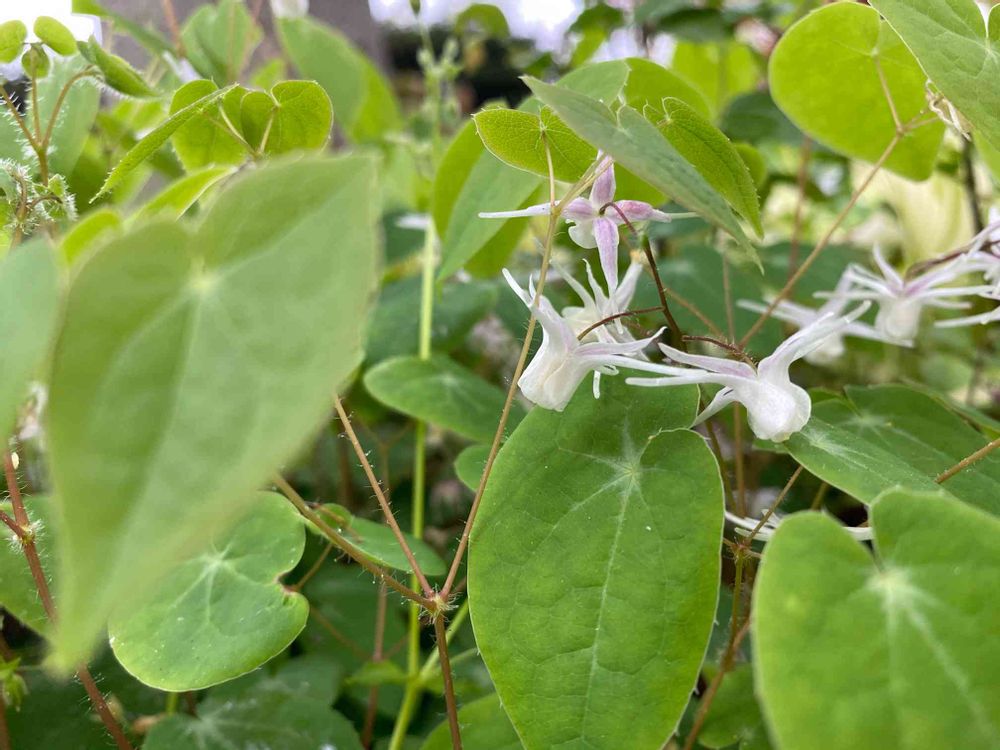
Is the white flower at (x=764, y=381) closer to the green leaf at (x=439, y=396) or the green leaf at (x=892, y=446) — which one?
the green leaf at (x=892, y=446)

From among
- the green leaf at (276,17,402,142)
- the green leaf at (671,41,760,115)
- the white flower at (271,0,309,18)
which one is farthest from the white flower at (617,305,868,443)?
the white flower at (271,0,309,18)

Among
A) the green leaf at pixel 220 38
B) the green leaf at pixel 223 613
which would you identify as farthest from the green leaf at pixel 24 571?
the green leaf at pixel 220 38

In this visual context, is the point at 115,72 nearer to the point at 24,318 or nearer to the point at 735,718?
the point at 24,318

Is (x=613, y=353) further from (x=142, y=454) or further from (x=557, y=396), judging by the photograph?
(x=142, y=454)

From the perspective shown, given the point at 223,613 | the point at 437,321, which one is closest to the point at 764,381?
the point at 223,613

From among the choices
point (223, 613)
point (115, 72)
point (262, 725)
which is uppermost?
point (115, 72)

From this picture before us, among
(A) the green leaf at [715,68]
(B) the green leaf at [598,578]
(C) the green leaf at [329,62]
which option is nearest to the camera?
(B) the green leaf at [598,578]
